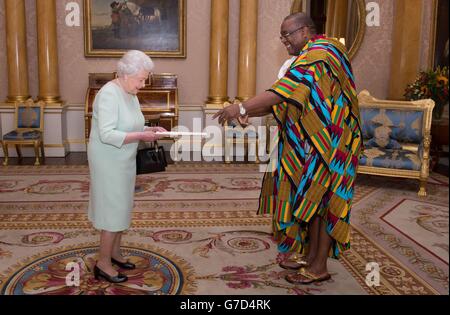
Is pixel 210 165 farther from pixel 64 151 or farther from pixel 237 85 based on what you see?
pixel 64 151

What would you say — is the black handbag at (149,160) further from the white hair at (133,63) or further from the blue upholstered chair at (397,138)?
the blue upholstered chair at (397,138)

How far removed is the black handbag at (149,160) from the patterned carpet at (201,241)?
2.55 ft

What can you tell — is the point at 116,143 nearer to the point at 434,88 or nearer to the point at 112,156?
the point at 112,156

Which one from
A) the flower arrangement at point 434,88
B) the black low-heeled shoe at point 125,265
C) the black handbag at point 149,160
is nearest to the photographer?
the black handbag at point 149,160

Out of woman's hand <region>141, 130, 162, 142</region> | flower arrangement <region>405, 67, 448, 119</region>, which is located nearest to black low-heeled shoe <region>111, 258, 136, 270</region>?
woman's hand <region>141, 130, 162, 142</region>

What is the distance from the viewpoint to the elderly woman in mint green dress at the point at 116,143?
2.93 metres

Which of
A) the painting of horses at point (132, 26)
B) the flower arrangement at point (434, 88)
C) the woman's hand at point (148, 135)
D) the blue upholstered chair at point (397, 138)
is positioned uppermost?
the painting of horses at point (132, 26)

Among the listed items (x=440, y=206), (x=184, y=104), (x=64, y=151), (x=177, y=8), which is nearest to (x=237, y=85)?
(x=184, y=104)

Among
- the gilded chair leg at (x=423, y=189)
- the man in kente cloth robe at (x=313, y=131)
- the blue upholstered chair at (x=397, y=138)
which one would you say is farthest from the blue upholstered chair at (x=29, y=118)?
the gilded chair leg at (x=423, y=189)

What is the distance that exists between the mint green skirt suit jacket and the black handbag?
52 mm

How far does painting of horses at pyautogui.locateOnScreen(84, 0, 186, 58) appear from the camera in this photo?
8.51 meters

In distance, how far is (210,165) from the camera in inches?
303

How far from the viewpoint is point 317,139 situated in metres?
3.03

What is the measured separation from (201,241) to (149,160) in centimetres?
119
